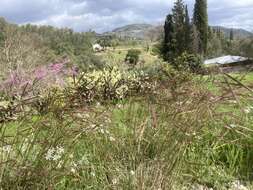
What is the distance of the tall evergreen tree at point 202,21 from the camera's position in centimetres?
4700

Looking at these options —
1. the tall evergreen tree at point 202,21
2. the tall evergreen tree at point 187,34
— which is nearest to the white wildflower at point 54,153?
the tall evergreen tree at point 187,34

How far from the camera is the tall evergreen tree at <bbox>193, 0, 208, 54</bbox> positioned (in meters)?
47.0

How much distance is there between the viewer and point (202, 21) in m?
48.3

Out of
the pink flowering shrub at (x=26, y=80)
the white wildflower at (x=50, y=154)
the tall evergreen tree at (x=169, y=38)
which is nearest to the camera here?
the white wildflower at (x=50, y=154)

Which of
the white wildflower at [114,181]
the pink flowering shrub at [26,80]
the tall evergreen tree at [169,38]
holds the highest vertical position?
the pink flowering shrub at [26,80]

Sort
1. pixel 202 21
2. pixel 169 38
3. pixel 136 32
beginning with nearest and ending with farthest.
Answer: pixel 169 38 < pixel 202 21 < pixel 136 32

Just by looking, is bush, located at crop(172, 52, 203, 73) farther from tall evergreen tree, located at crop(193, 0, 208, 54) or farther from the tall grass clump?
tall evergreen tree, located at crop(193, 0, 208, 54)

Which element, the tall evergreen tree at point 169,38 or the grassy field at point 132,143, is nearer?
the grassy field at point 132,143

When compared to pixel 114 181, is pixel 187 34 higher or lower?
lower

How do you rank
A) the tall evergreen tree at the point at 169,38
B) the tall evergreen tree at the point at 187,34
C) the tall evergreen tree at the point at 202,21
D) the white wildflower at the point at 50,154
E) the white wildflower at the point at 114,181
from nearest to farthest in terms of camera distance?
the white wildflower at the point at 50,154 → the white wildflower at the point at 114,181 → the tall evergreen tree at the point at 169,38 → the tall evergreen tree at the point at 187,34 → the tall evergreen tree at the point at 202,21

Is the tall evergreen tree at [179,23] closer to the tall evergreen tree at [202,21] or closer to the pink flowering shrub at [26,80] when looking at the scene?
the tall evergreen tree at [202,21]

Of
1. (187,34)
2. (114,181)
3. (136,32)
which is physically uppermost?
(114,181)

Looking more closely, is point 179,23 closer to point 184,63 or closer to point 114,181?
point 184,63

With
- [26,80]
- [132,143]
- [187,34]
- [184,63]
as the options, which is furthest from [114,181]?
[187,34]
